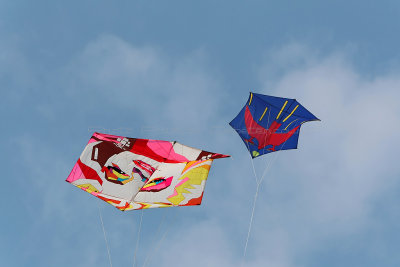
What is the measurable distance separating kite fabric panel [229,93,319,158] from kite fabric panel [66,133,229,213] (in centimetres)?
378

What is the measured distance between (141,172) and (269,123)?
6614 millimetres

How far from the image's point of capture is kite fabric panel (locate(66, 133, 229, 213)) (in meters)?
16.3

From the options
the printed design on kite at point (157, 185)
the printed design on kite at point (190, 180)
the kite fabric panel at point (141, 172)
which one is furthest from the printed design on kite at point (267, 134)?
the printed design on kite at point (157, 185)

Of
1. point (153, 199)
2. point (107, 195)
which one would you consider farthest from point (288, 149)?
point (107, 195)

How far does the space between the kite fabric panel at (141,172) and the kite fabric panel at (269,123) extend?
3784 millimetres

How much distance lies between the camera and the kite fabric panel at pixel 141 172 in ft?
53.5

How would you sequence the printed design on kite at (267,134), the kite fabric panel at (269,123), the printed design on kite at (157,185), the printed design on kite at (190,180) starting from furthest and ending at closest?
the printed design on kite at (267,134) < the kite fabric panel at (269,123) < the printed design on kite at (157,185) < the printed design on kite at (190,180)

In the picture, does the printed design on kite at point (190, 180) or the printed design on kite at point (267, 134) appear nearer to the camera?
the printed design on kite at point (190, 180)

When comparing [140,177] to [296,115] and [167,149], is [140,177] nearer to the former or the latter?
[167,149]

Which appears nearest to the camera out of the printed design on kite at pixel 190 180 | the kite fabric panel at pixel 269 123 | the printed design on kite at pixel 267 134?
the printed design on kite at pixel 190 180

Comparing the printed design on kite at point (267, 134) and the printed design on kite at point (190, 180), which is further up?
the printed design on kite at point (267, 134)

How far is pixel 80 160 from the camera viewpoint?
1659 cm

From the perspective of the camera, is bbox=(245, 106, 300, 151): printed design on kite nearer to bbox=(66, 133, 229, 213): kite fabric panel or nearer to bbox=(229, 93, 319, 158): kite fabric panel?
bbox=(229, 93, 319, 158): kite fabric panel

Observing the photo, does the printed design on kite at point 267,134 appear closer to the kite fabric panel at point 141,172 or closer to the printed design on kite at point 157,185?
the kite fabric panel at point 141,172
